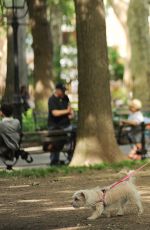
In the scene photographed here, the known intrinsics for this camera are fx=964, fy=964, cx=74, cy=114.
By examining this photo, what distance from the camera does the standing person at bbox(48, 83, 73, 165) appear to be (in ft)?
64.3

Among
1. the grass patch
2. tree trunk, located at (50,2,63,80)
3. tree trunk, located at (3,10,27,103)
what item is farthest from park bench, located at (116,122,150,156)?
tree trunk, located at (50,2,63,80)

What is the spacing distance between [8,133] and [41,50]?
14.3 meters

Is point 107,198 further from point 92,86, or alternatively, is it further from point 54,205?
point 92,86

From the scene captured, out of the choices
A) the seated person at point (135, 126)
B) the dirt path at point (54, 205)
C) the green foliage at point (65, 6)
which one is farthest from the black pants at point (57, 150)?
the green foliage at point (65, 6)

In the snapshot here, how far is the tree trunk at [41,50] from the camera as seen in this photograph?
103 feet

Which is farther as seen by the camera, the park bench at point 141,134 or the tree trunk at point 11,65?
the tree trunk at point 11,65

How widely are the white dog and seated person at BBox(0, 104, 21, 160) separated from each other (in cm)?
656

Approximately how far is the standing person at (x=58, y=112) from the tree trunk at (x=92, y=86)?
154 cm

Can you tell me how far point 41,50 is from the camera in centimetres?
3152

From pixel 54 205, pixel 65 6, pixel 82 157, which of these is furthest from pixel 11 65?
pixel 54 205

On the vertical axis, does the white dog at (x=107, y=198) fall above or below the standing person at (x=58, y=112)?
above

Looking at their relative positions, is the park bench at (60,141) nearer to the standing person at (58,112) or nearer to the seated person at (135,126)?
the standing person at (58,112)

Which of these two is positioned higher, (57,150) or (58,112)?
(58,112)

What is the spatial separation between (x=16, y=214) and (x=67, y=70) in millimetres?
48642
